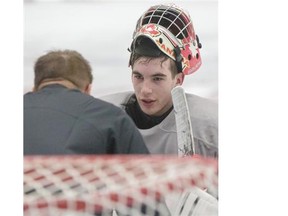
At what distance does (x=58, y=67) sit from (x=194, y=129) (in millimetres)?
368

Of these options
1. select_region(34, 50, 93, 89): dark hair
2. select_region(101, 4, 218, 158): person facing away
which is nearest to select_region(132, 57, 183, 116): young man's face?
select_region(101, 4, 218, 158): person facing away

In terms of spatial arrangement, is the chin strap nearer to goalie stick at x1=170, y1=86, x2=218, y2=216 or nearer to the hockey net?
goalie stick at x1=170, y1=86, x2=218, y2=216

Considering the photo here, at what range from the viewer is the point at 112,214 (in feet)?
4.22

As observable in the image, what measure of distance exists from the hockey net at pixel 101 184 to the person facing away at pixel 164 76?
0.09 metres

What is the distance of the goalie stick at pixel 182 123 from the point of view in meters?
1.34

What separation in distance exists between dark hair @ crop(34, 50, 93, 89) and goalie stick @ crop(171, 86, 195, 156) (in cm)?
24

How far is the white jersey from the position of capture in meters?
1.34

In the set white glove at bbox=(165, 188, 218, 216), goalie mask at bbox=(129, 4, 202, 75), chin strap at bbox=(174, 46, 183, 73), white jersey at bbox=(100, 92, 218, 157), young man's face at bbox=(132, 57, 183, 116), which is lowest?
white glove at bbox=(165, 188, 218, 216)

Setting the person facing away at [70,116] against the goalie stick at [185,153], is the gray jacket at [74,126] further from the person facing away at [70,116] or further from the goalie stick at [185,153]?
the goalie stick at [185,153]

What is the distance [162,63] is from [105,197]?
0.36 meters

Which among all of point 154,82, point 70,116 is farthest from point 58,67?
point 154,82
